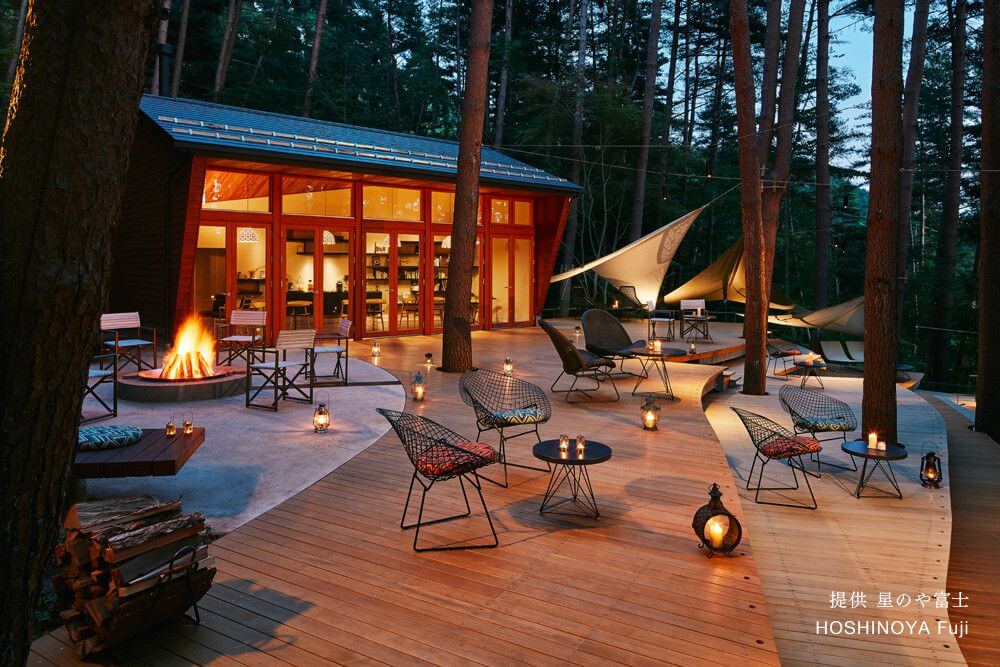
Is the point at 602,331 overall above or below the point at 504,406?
above

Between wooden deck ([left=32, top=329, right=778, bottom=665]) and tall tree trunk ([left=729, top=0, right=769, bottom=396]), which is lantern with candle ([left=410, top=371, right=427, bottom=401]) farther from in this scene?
tall tree trunk ([left=729, top=0, right=769, bottom=396])

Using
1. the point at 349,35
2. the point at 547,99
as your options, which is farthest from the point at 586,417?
the point at 349,35

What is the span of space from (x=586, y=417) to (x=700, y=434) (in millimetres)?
1075

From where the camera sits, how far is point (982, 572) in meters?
4.33

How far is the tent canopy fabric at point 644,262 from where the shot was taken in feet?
33.3

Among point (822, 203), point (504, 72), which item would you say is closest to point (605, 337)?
point (822, 203)

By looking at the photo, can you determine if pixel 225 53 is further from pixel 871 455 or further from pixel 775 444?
pixel 871 455

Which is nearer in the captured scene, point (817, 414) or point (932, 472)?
point (932, 472)

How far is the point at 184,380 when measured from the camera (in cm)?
700

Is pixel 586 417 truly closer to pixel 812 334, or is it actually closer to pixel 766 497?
pixel 766 497

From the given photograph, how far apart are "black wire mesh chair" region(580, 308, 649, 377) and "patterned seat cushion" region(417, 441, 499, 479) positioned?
14.1 feet

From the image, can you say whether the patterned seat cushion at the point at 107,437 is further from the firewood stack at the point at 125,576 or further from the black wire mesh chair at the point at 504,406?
the black wire mesh chair at the point at 504,406

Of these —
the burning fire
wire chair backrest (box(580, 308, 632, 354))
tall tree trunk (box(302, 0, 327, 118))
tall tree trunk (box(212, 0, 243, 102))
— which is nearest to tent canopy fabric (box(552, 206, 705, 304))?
wire chair backrest (box(580, 308, 632, 354))

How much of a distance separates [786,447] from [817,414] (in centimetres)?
187
